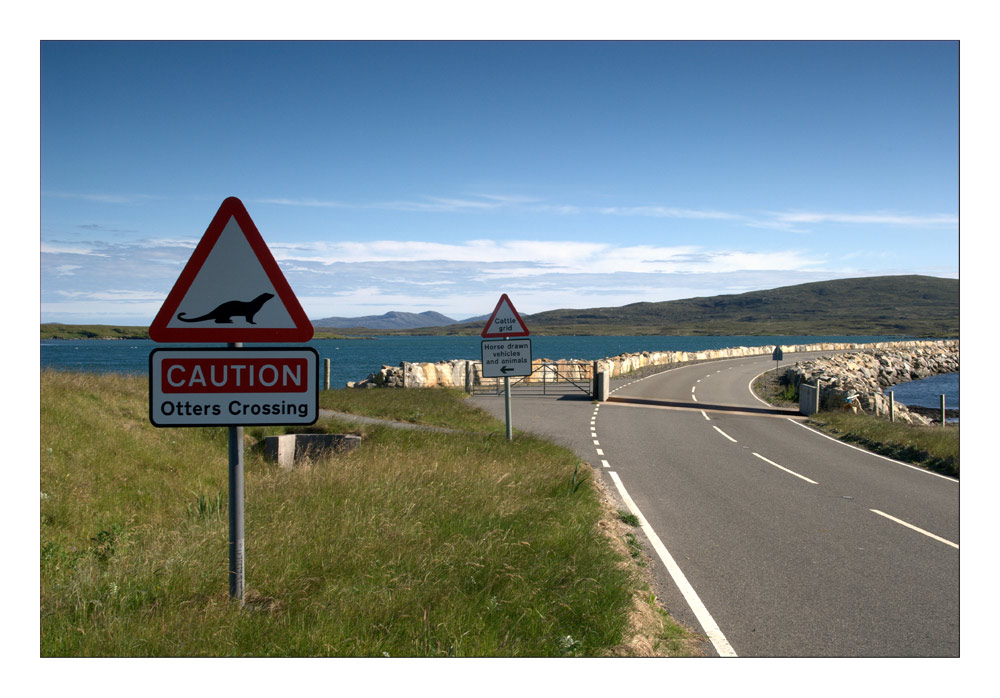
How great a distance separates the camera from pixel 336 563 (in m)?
4.83

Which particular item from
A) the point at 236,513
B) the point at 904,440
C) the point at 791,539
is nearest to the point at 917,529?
the point at 791,539

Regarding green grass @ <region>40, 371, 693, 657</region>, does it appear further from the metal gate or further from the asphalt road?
the metal gate

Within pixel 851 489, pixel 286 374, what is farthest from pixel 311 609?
pixel 851 489

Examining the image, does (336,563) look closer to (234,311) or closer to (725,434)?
(234,311)

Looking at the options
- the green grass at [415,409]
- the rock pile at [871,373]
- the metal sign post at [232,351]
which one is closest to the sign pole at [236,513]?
the metal sign post at [232,351]

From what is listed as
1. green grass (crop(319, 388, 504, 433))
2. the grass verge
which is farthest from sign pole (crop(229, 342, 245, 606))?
the grass verge

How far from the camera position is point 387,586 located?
14.9 ft

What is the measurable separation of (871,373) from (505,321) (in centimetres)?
4779

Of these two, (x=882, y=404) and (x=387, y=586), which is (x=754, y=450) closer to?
(x=387, y=586)

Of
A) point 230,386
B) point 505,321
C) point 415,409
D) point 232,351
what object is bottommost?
point 415,409

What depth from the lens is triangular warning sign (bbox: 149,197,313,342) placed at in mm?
3846

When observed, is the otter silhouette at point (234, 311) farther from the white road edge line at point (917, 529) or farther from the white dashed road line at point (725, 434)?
the white dashed road line at point (725, 434)

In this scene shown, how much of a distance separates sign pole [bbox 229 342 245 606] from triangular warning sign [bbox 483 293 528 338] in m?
8.03

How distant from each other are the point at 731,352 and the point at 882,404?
162ft
